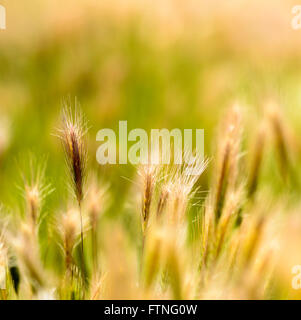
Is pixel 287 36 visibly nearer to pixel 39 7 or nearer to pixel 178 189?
pixel 39 7

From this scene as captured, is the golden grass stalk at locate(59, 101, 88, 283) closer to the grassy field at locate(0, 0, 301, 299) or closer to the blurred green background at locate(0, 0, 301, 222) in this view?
the grassy field at locate(0, 0, 301, 299)

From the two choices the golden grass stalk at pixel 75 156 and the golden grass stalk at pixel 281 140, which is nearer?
the golden grass stalk at pixel 75 156

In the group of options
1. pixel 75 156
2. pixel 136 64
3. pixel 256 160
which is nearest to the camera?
pixel 75 156

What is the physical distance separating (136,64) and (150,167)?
528 millimetres

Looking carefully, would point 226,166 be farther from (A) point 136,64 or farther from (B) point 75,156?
(A) point 136,64

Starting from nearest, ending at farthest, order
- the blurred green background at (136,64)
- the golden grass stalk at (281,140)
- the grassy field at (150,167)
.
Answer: the grassy field at (150,167) < the golden grass stalk at (281,140) < the blurred green background at (136,64)

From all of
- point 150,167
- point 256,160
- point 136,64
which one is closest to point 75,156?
point 150,167

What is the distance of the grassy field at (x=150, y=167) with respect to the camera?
517mm

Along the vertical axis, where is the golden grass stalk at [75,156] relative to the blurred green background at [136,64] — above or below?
below

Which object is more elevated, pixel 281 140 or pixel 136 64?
pixel 136 64

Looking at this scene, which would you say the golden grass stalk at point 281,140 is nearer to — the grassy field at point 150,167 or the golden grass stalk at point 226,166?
the grassy field at point 150,167

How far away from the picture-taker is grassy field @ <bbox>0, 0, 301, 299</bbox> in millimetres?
517

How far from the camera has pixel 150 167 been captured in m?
0.52

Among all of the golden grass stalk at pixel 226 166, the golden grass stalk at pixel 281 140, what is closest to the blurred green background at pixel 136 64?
the golden grass stalk at pixel 281 140
